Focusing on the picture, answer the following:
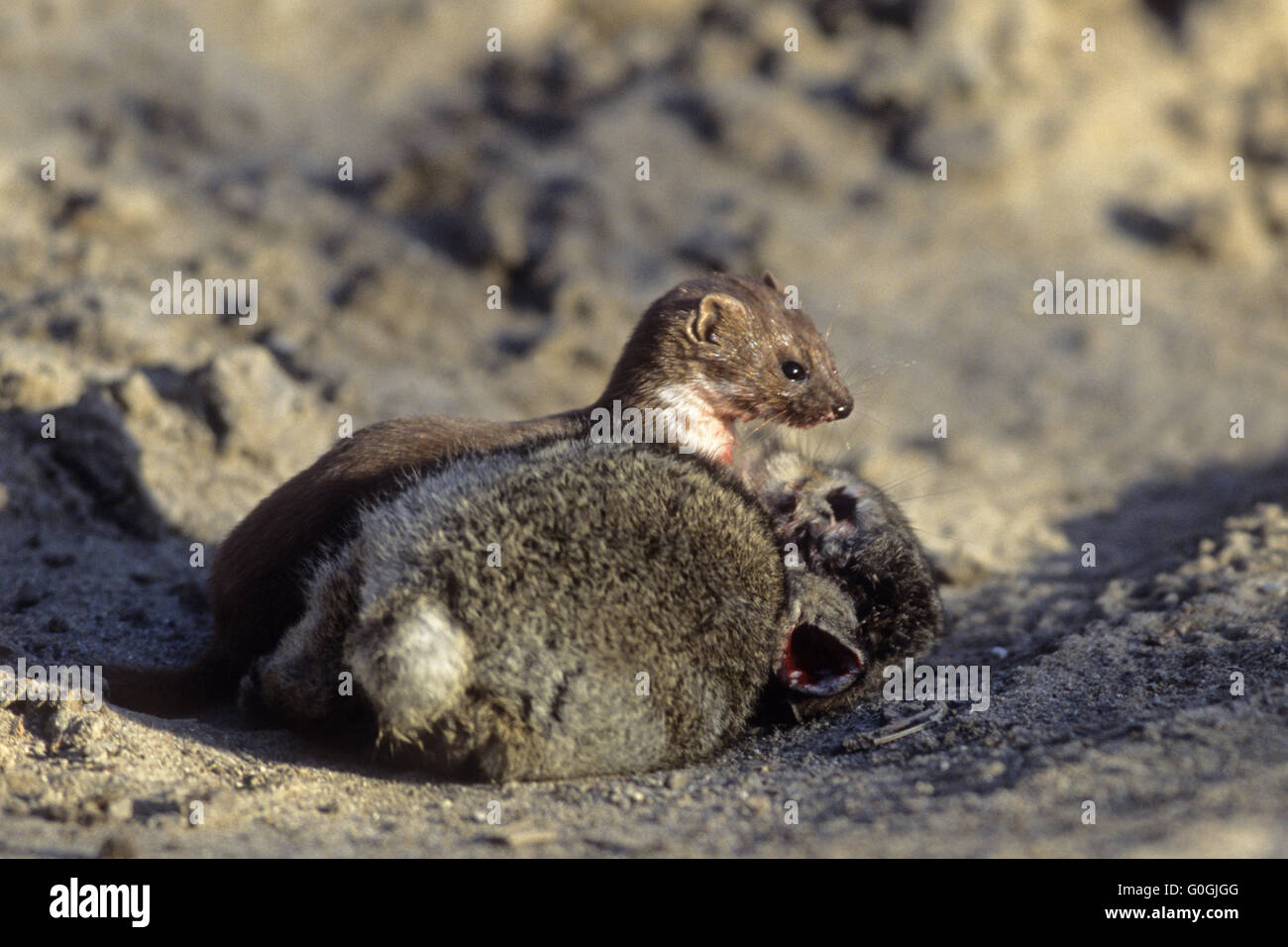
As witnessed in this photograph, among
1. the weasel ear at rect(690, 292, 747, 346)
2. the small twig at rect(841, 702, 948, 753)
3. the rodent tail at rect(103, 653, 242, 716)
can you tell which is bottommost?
the small twig at rect(841, 702, 948, 753)

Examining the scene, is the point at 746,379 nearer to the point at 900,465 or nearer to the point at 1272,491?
the point at 900,465

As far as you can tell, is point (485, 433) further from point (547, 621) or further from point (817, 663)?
point (817, 663)

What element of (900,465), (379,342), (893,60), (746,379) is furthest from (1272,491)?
(379,342)

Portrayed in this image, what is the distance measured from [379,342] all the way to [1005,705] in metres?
5.25

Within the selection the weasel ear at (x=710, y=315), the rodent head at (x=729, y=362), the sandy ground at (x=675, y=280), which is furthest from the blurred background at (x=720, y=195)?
the weasel ear at (x=710, y=315)

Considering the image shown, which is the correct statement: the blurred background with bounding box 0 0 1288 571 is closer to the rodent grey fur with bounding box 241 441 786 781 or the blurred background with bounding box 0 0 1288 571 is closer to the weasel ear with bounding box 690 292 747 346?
the weasel ear with bounding box 690 292 747 346

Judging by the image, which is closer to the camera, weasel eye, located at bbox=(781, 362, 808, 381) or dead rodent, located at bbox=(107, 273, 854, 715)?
dead rodent, located at bbox=(107, 273, 854, 715)

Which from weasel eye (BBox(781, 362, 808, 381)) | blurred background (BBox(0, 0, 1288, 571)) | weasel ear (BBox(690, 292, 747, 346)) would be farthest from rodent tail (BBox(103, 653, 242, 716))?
blurred background (BBox(0, 0, 1288, 571))

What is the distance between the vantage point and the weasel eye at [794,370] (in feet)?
19.4

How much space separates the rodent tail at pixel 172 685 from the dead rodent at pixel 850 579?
82.0 inches

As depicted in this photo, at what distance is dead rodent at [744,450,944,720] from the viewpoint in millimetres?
4781

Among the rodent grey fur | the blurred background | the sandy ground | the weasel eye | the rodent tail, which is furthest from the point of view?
the blurred background

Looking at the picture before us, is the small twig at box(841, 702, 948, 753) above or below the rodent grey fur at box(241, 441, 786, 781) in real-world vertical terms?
below

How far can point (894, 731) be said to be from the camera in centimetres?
459
